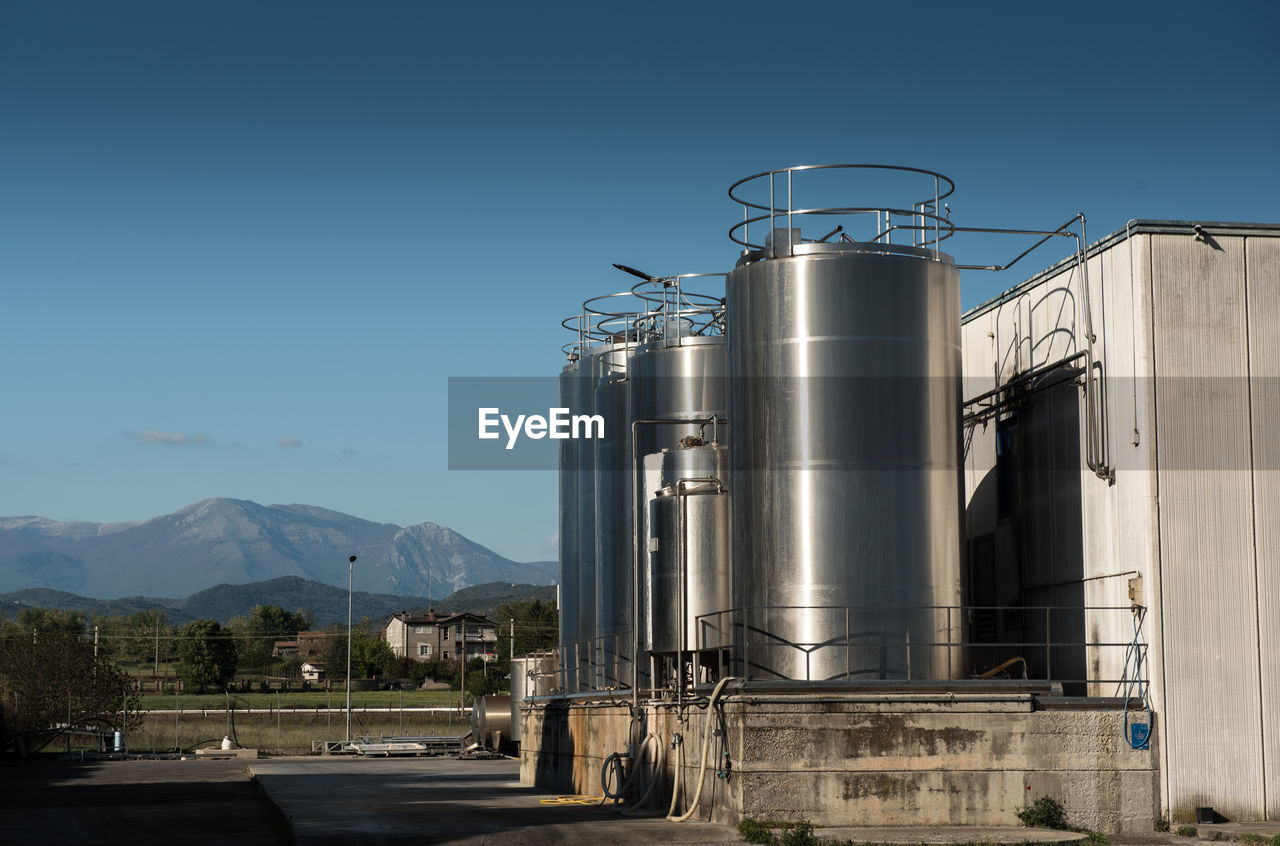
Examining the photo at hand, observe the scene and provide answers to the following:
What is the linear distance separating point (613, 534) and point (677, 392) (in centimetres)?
444

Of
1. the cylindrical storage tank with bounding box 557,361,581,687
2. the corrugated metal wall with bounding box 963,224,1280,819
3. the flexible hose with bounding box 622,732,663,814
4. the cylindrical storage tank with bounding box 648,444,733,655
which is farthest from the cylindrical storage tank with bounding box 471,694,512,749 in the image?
the corrugated metal wall with bounding box 963,224,1280,819

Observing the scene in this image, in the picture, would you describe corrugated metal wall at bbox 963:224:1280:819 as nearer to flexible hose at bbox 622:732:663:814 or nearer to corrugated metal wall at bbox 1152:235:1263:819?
corrugated metal wall at bbox 1152:235:1263:819

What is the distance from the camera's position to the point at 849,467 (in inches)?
800

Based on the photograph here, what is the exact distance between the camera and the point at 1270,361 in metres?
20.5

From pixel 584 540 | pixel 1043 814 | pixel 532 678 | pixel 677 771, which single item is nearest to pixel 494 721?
pixel 532 678

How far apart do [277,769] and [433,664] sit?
121m

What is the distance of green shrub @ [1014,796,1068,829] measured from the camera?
18.7 meters

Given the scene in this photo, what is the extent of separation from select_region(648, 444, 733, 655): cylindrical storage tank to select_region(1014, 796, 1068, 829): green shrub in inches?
237

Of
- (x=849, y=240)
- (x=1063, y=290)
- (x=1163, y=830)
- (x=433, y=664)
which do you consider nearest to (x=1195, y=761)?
(x=1163, y=830)

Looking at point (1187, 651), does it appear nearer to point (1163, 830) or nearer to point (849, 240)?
point (1163, 830)

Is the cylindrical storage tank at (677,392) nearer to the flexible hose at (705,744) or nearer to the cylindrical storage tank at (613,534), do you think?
the cylindrical storage tank at (613,534)

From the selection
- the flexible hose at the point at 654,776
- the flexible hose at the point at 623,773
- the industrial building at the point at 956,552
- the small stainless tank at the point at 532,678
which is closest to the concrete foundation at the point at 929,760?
the industrial building at the point at 956,552

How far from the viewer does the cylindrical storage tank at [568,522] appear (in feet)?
115

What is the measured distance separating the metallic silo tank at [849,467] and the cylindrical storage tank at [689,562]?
82.1 inches
